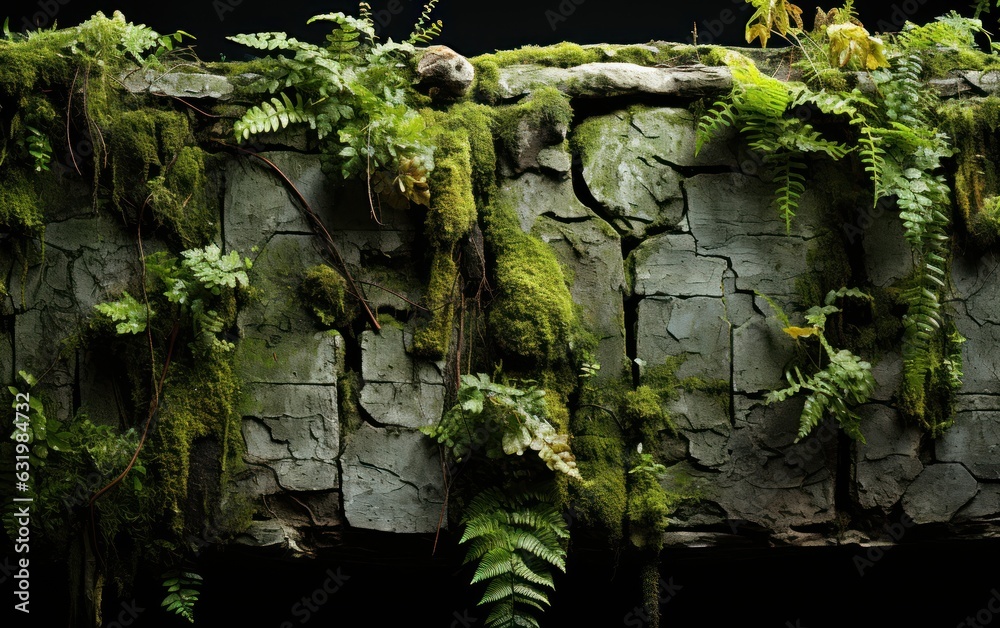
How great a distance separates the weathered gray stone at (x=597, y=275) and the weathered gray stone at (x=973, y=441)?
1.69 m

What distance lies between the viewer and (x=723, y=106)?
4.23 metres

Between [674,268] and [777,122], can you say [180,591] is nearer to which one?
[674,268]

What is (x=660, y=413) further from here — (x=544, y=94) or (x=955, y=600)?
(x=955, y=600)

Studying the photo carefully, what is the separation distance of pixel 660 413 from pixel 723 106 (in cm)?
156

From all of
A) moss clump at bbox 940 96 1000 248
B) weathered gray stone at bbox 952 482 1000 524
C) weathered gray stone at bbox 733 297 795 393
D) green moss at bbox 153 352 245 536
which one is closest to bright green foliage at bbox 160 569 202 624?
green moss at bbox 153 352 245 536

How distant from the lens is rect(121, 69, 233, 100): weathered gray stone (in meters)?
4.04

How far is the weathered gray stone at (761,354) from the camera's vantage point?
13.8 feet

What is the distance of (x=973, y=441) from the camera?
426cm

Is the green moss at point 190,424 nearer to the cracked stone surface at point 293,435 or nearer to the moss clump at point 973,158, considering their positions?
the cracked stone surface at point 293,435

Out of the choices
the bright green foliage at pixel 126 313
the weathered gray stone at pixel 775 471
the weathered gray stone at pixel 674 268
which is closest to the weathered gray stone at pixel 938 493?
the weathered gray stone at pixel 775 471

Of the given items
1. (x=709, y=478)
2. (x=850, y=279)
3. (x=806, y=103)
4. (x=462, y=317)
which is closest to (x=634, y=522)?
(x=709, y=478)

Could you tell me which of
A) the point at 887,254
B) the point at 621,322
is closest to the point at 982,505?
the point at 887,254

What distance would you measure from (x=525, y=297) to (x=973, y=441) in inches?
93.8

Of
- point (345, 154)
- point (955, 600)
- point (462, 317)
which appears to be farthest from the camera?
point (955, 600)
